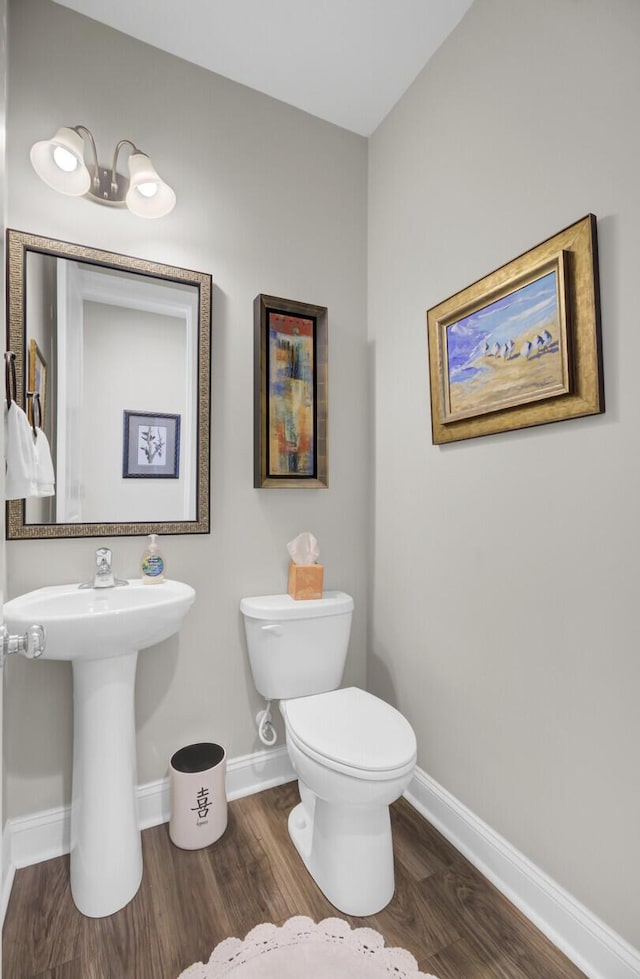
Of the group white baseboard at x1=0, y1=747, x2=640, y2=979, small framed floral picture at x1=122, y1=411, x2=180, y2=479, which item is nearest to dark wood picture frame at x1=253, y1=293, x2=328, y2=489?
small framed floral picture at x1=122, y1=411, x2=180, y2=479

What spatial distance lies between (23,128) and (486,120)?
4.68 ft

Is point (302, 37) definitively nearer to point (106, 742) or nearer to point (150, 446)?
point (150, 446)

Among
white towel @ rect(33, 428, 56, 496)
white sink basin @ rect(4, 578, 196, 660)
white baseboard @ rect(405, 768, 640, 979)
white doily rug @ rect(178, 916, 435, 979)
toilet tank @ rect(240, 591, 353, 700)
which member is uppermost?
white towel @ rect(33, 428, 56, 496)

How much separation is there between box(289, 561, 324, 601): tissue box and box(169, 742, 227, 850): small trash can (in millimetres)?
612

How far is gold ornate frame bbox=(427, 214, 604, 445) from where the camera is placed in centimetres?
120

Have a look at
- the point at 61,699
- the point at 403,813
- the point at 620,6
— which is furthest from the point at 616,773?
the point at 620,6

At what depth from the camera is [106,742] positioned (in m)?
1.43

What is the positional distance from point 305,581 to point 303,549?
5.6 inches

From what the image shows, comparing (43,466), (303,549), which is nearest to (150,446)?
(43,466)

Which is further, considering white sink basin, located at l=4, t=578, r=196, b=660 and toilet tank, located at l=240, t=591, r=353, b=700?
toilet tank, located at l=240, t=591, r=353, b=700

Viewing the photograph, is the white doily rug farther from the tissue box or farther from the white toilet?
the tissue box

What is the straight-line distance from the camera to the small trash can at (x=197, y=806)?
5.28ft

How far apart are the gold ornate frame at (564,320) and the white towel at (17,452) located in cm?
129

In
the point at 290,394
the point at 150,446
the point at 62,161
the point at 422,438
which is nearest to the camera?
the point at 62,161
